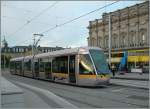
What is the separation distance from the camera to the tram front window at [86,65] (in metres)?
24.4

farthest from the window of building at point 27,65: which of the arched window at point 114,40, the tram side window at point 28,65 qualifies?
the arched window at point 114,40

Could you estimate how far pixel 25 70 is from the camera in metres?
46.4

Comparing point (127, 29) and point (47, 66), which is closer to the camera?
point (47, 66)

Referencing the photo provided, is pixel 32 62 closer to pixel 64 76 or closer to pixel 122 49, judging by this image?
pixel 64 76

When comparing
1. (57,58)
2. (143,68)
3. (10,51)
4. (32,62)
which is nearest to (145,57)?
(143,68)

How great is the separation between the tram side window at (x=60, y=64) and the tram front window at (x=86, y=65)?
2343 mm

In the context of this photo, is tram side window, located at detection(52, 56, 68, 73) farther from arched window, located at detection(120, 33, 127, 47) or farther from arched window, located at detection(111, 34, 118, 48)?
arched window, located at detection(111, 34, 118, 48)

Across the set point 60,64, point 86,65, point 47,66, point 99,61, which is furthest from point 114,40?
point 86,65

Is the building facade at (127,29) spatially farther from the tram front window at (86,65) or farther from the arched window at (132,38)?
the tram front window at (86,65)

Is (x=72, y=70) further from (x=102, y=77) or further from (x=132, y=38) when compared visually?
(x=132, y=38)

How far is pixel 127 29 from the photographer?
258ft

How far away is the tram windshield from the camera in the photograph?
2444cm

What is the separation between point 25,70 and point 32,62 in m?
5.87

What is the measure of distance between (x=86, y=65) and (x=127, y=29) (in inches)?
2181
